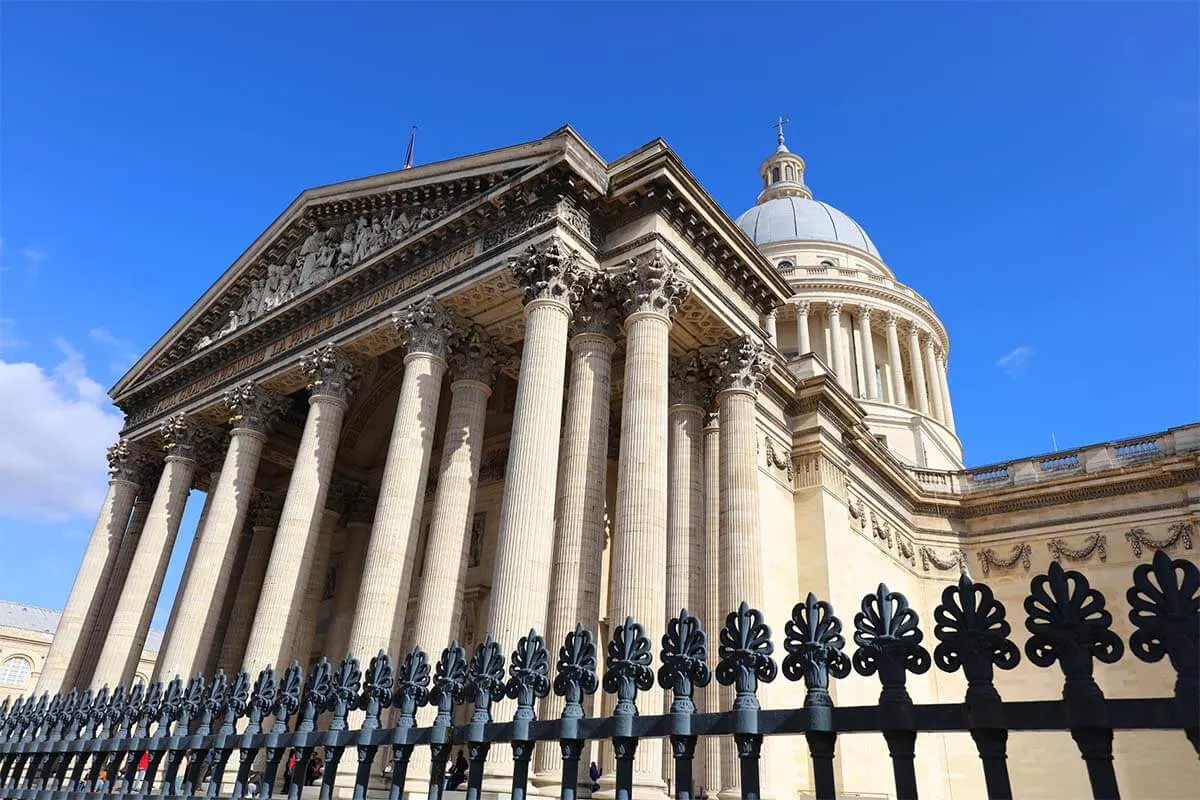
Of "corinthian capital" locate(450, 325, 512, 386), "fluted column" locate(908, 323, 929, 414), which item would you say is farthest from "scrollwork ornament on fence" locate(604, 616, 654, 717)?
"fluted column" locate(908, 323, 929, 414)

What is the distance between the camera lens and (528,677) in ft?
16.0

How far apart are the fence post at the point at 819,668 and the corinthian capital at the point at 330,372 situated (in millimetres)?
18270

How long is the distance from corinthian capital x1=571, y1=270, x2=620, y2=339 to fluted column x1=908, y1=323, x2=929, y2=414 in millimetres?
31484

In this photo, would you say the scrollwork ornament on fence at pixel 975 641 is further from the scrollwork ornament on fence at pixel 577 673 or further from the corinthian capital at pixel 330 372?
the corinthian capital at pixel 330 372

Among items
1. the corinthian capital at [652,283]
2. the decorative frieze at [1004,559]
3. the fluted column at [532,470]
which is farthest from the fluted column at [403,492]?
the decorative frieze at [1004,559]

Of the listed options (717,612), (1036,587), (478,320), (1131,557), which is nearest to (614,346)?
(478,320)

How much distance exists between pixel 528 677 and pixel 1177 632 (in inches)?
130

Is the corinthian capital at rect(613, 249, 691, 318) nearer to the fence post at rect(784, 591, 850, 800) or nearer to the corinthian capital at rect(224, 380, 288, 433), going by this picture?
the corinthian capital at rect(224, 380, 288, 433)

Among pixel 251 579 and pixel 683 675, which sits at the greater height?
pixel 251 579

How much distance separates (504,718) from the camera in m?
12.9

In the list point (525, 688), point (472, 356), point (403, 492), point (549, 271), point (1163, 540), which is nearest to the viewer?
point (525, 688)

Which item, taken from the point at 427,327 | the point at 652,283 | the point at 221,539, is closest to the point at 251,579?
the point at 221,539

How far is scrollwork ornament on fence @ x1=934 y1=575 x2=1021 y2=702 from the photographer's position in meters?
3.24

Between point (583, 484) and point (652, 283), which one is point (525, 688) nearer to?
point (583, 484)
